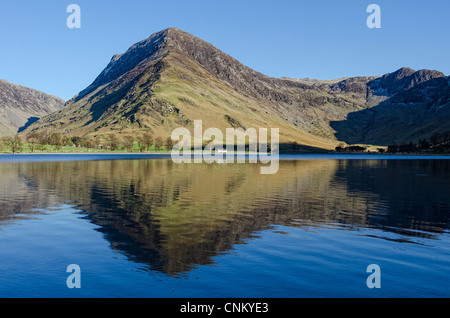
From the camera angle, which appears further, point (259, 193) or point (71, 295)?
point (259, 193)

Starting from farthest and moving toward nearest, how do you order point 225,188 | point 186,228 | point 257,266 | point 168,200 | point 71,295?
point 225,188 < point 168,200 < point 186,228 < point 257,266 < point 71,295

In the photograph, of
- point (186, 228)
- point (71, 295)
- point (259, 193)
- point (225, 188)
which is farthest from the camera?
point (225, 188)

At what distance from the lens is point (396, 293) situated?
2103 centimetres

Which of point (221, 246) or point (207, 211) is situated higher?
point (207, 211)

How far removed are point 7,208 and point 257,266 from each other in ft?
119

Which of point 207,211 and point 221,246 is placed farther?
point 207,211

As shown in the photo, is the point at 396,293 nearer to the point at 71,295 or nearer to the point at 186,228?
the point at 71,295

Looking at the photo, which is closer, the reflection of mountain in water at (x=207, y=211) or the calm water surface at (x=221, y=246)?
the calm water surface at (x=221, y=246)

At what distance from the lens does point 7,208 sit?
157 ft

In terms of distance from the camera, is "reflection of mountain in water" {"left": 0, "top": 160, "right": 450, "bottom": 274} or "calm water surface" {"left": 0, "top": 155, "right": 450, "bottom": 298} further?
"reflection of mountain in water" {"left": 0, "top": 160, "right": 450, "bottom": 274}
